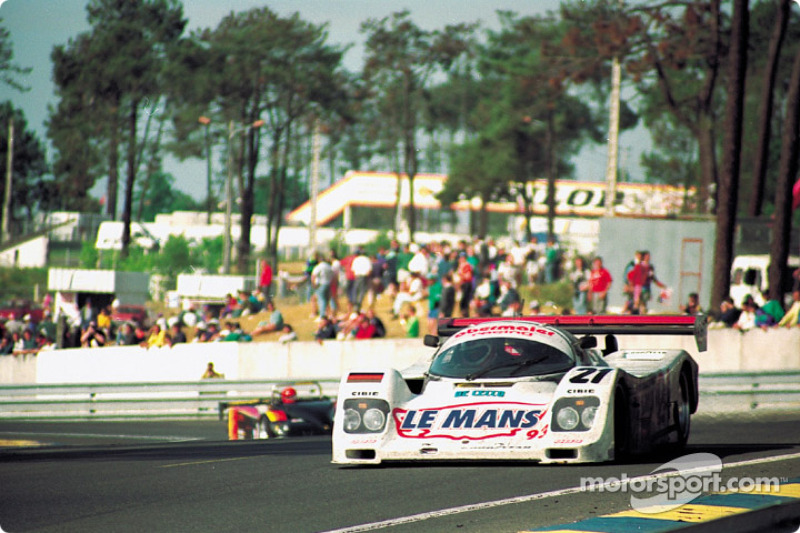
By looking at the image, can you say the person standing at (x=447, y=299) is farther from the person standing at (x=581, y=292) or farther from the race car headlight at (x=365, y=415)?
the race car headlight at (x=365, y=415)

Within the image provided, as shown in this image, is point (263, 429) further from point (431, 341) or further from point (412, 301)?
point (412, 301)

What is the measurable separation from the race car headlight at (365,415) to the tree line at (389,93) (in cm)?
A: 2280

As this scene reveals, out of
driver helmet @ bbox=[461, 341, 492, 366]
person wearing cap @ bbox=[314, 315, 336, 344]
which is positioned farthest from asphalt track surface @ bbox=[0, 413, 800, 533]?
person wearing cap @ bbox=[314, 315, 336, 344]

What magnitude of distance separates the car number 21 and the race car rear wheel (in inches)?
367

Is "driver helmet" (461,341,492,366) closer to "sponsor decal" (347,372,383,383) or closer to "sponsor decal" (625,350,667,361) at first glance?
"sponsor decal" (347,372,383,383)

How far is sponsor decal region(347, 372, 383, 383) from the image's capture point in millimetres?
9756

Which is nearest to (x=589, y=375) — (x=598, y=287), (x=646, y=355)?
(x=646, y=355)

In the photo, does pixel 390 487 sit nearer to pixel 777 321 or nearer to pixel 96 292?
pixel 777 321

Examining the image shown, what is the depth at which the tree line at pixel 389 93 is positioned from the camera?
3619 centimetres

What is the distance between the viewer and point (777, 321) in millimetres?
21016

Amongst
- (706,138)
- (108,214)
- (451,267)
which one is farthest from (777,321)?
(108,214)

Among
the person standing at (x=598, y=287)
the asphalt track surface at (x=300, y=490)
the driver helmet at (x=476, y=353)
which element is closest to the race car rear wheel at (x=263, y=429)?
the asphalt track surface at (x=300, y=490)

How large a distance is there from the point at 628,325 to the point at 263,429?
8280 millimetres

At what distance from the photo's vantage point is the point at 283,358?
24.2m
